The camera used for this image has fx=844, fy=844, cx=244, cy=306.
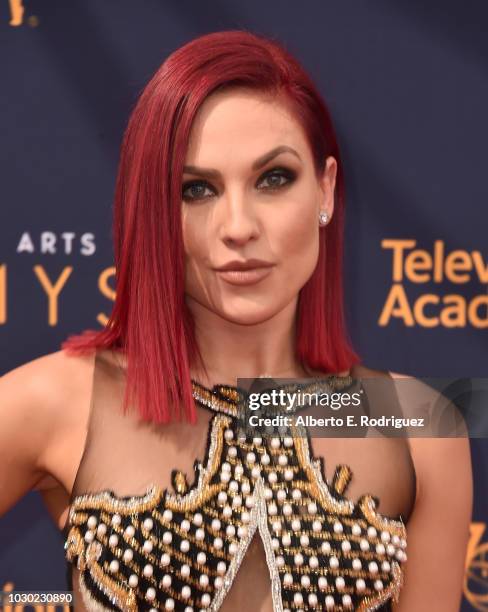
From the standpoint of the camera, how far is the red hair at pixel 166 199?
3.98 ft

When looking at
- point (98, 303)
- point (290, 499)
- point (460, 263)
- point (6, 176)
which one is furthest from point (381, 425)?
point (6, 176)

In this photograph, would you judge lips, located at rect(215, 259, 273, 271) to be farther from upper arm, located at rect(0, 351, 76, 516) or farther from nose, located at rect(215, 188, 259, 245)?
upper arm, located at rect(0, 351, 76, 516)

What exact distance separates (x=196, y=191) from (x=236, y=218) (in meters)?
0.09

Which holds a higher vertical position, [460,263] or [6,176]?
[6,176]

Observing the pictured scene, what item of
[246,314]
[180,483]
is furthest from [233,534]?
[246,314]

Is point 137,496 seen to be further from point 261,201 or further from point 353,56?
point 353,56

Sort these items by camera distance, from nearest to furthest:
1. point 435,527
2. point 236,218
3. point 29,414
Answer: point 236,218 → point 29,414 → point 435,527

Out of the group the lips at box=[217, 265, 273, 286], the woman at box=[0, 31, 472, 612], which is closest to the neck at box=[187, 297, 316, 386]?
the woman at box=[0, 31, 472, 612]

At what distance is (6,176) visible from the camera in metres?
1.80

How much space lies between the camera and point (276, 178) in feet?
4.14

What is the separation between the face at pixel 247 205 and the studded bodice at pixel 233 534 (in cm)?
17

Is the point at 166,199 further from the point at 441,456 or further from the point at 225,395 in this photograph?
the point at 441,456

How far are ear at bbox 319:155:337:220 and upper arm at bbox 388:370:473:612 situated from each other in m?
0.41

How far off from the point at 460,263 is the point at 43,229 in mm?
923
